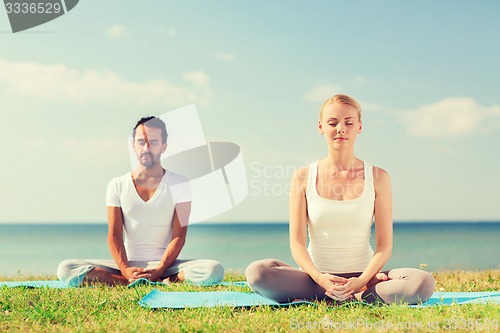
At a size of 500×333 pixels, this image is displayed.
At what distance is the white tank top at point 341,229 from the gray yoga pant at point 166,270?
5.87ft

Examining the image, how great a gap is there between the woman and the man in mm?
1840

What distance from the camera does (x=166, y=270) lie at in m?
6.60

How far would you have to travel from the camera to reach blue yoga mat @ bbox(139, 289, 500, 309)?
4.63 metres

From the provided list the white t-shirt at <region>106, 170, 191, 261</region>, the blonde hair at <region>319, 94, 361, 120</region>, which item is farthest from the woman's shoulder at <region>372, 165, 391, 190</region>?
the white t-shirt at <region>106, 170, 191, 261</region>

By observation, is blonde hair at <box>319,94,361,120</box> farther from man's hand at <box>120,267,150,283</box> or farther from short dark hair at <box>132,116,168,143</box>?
man's hand at <box>120,267,150,283</box>

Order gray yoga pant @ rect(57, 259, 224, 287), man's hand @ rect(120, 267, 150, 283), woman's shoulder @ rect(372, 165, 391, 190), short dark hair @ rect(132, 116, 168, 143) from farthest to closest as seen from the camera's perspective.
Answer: short dark hair @ rect(132, 116, 168, 143)
gray yoga pant @ rect(57, 259, 224, 287)
man's hand @ rect(120, 267, 150, 283)
woman's shoulder @ rect(372, 165, 391, 190)

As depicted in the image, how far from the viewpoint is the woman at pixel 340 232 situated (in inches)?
183

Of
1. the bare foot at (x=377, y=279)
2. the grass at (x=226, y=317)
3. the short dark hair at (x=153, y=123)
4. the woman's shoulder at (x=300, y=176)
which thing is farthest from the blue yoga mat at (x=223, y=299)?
the short dark hair at (x=153, y=123)

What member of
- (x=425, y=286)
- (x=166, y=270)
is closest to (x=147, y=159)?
(x=166, y=270)

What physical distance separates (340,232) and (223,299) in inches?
42.9

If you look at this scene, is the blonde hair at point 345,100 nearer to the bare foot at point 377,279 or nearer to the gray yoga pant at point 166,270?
the bare foot at point 377,279

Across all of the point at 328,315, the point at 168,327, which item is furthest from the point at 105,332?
the point at 328,315

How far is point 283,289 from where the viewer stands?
4648 mm

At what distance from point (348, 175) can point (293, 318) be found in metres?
1.40
